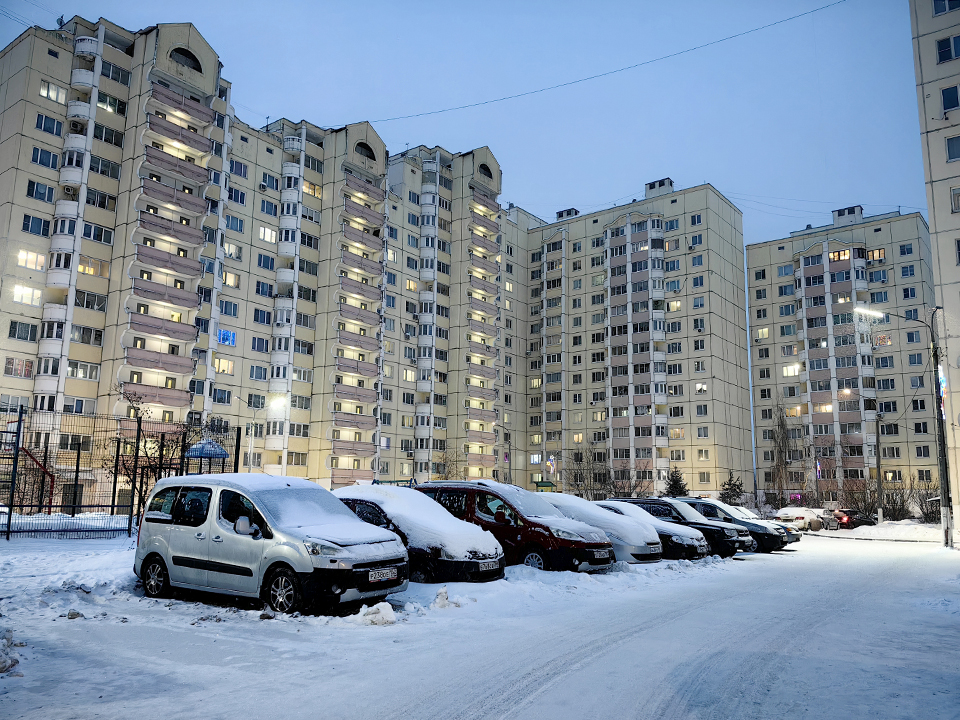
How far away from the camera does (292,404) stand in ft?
215

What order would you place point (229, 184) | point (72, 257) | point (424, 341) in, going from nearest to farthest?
point (72, 257)
point (229, 184)
point (424, 341)

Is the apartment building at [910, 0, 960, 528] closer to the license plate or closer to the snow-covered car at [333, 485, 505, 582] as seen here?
the snow-covered car at [333, 485, 505, 582]

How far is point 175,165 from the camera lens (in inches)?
2191

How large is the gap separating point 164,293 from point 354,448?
70.4ft

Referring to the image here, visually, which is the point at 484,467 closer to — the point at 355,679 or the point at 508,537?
the point at 508,537

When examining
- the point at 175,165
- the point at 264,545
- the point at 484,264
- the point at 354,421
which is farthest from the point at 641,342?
the point at 264,545

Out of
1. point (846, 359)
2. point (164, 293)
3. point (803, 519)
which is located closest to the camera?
point (803, 519)

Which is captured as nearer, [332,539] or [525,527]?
[332,539]

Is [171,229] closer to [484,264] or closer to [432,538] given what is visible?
[484,264]

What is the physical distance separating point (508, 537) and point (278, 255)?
5631 centimetres

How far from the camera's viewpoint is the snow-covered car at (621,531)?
1716 centimetres

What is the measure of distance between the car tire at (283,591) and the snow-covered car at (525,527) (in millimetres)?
5922

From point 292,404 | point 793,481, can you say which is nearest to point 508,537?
point 292,404

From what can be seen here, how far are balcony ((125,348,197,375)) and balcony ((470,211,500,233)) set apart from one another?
39.2 meters
